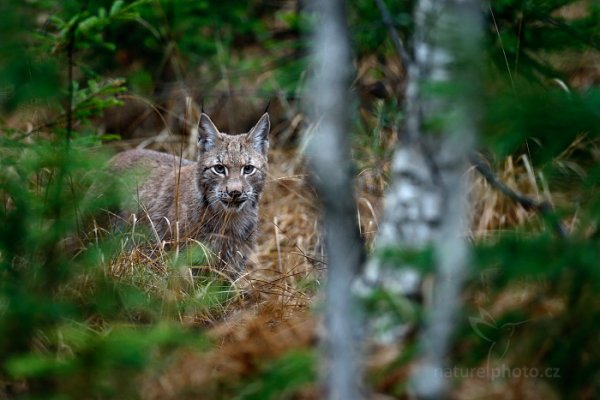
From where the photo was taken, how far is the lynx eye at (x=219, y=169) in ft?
19.4

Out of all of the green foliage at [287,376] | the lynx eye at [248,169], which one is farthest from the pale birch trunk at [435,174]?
the lynx eye at [248,169]

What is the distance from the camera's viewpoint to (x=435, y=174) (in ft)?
9.54

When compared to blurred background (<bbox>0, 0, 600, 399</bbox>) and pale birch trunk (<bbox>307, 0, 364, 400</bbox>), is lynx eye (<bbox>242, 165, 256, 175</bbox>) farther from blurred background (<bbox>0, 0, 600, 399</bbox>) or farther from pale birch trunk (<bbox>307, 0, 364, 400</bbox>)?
pale birch trunk (<bbox>307, 0, 364, 400</bbox>)

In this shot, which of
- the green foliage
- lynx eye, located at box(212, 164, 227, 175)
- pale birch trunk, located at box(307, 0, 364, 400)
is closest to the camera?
pale birch trunk, located at box(307, 0, 364, 400)

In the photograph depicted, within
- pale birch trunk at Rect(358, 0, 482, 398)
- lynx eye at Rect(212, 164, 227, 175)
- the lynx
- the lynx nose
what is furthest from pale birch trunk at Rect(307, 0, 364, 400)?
lynx eye at Rect(212, 164, 227, 175)

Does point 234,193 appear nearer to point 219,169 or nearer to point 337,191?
point 219,169

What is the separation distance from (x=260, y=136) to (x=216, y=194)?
623 millimetres

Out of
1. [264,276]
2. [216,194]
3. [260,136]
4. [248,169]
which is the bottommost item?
[264,276]

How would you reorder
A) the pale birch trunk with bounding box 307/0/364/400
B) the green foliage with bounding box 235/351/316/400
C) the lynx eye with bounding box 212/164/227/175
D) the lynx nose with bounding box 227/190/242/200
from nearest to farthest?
1. the pale birch trunk with bounding box 307/0/364/400
2. the green foliage with bounding box 235/351/316/400
3. the lynx nose with bounding box 227/190/242/200
4. the lynx eye with bounding box 212/164/227/175

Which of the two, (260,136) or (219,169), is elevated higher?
(260,136)

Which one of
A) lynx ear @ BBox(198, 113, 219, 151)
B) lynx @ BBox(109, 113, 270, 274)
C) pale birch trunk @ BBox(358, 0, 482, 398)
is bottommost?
lynx @ BBox(109, 113, 270, 274)

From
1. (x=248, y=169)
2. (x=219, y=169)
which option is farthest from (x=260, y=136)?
(x=219, y=169)

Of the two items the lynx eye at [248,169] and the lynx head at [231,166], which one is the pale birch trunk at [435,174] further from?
the lynx eye at [248,169]

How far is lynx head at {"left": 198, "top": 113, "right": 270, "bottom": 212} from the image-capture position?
19.0 feet
